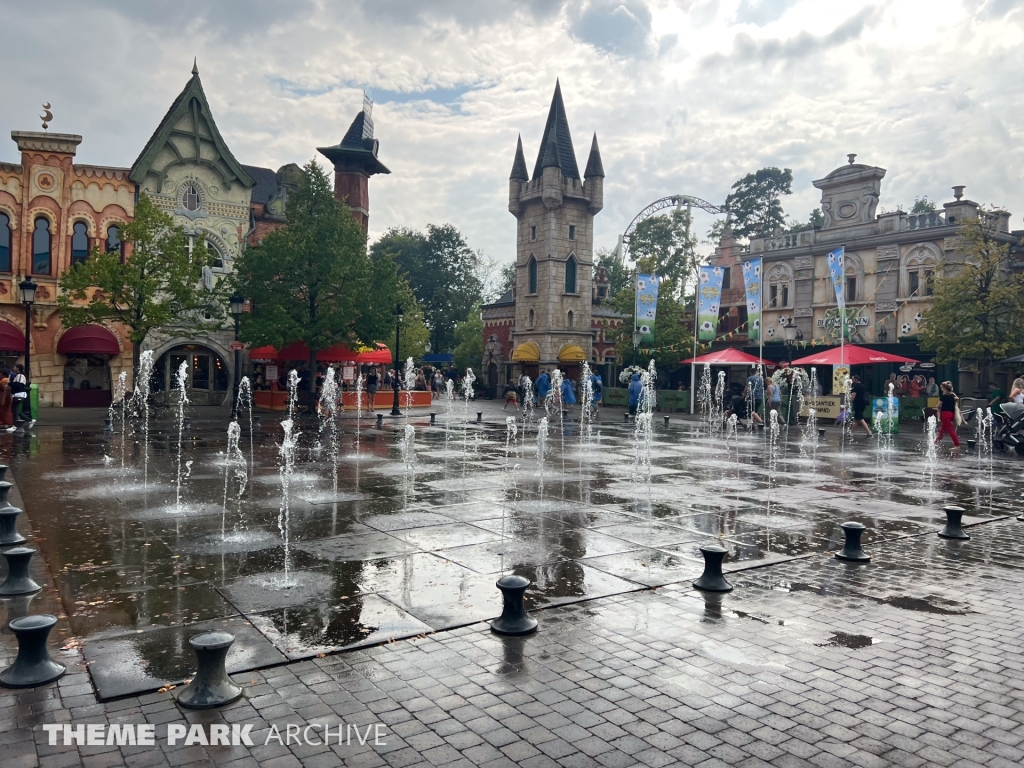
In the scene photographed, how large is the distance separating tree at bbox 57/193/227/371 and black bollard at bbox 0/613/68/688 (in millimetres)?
24829

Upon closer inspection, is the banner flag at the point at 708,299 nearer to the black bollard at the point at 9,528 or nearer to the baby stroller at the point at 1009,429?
the baby stroller at the point at 1009,429

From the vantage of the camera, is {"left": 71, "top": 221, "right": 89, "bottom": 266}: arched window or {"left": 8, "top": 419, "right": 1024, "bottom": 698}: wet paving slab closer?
{"left": 8, "top": 419, "right": 1024, "bottom": 698}: wet paving slab

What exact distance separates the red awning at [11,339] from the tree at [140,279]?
2.31m

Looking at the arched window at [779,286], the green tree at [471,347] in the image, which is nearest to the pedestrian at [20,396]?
the green tree at [471,347]

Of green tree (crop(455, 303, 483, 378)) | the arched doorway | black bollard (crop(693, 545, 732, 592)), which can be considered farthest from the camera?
green tree (crop(455, 303, 483, 378))

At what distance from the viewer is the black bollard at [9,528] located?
8.06 meters

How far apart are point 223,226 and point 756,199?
56558 millimetres

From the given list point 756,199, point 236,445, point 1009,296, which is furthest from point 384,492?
point 756,199

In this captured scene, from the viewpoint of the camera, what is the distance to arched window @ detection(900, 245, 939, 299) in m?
36.1

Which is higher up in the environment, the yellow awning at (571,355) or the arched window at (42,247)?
the arched window at (42,247)

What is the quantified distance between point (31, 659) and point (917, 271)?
40116 mm

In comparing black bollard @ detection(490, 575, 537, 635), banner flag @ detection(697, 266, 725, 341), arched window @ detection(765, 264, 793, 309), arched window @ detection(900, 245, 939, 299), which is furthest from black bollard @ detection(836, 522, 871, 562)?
arched window @ detection(765, 264, 793, 309)

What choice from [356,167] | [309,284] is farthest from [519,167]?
[309,284]

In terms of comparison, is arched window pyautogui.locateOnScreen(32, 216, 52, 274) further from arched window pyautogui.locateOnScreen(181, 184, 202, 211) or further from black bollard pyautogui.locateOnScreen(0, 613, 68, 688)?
black bollard pyautogui.locateOnScreen(0, 613, 68, 688)
